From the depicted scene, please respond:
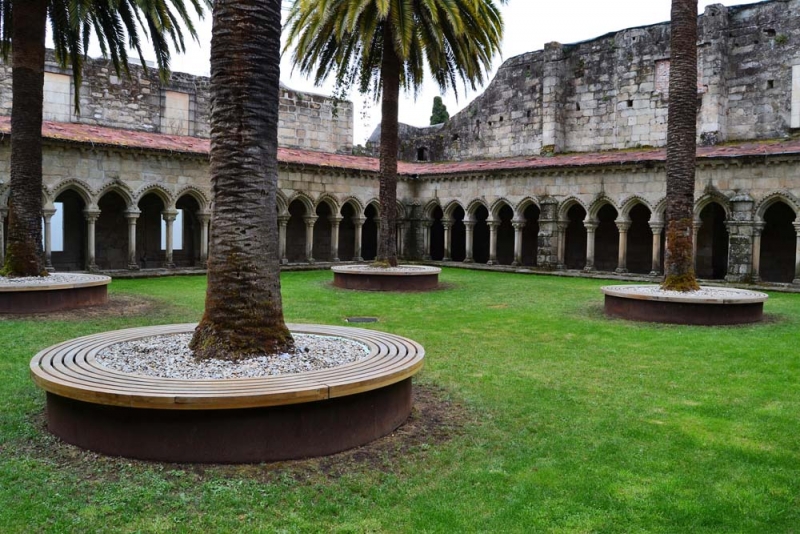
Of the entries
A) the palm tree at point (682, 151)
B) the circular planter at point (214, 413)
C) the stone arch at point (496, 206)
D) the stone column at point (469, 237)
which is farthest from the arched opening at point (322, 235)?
the circular planter at point (214, 413)

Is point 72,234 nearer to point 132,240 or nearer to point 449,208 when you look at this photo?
point 132,240

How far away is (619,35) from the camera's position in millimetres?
22875

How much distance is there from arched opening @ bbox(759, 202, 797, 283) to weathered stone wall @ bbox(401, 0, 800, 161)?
2380 mm

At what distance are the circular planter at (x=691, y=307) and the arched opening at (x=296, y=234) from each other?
16103mm

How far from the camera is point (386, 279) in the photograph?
1476cm

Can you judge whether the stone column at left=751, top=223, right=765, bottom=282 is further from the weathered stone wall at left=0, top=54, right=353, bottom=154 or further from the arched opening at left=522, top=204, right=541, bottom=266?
the weathered stone wall at left=0, top=54, right=353, bottom=154

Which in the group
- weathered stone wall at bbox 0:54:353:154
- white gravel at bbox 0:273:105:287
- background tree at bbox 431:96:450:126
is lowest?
white gravel at bbox 0:273:105:287

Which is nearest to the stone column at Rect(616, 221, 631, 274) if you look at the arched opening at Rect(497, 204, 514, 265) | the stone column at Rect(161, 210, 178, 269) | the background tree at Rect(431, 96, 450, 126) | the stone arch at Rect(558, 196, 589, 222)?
the stone arch at Rect(558, 196, 589, 222)

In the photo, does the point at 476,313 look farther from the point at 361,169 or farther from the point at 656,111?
the point at 656,111

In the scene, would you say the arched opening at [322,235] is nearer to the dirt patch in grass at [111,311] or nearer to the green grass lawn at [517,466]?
the dirt patch in grass at [111,311]

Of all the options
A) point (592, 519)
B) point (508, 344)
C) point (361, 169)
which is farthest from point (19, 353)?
point (361, 169)

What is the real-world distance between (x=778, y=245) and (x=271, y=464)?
20014 mm

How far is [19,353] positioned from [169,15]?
9201mm

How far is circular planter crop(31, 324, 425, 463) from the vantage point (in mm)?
4021
